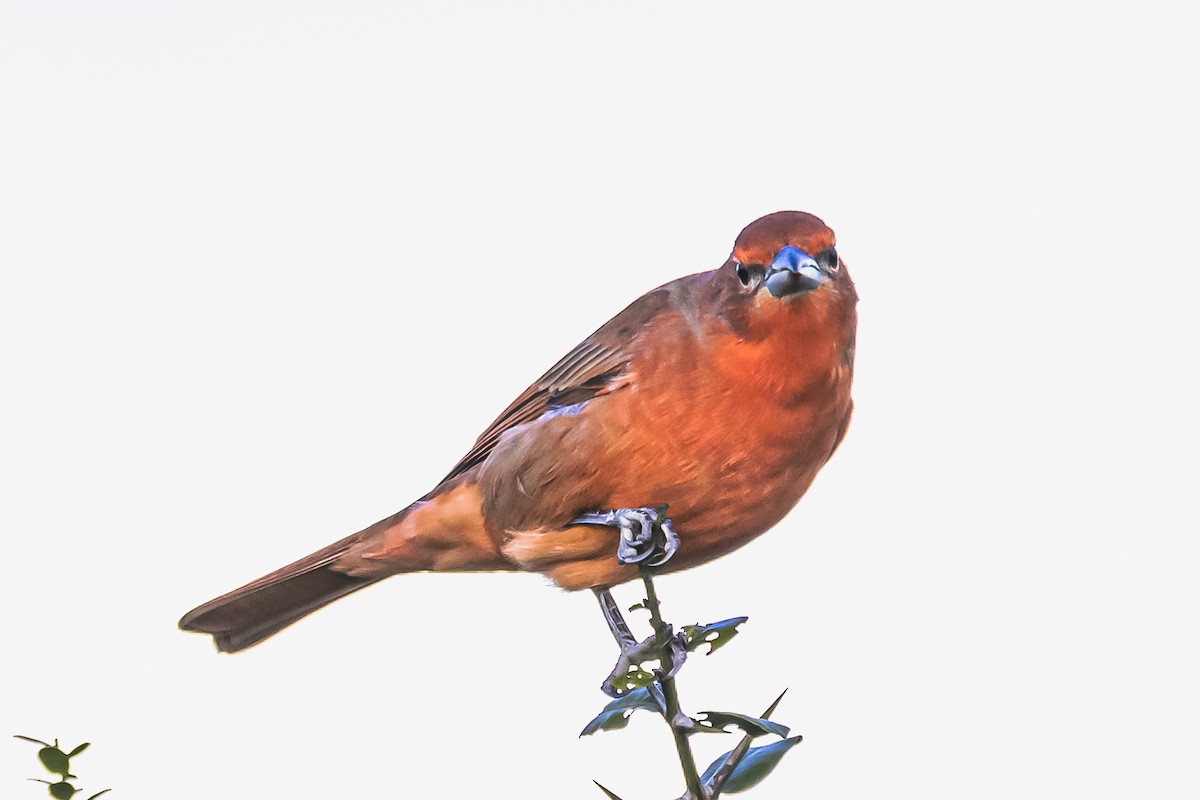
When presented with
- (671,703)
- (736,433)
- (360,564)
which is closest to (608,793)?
(671,703)

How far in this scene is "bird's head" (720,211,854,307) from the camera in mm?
2600

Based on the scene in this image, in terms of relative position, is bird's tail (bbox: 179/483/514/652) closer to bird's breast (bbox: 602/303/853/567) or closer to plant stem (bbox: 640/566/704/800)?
bird's breast (bbox: 602/303/853/567)

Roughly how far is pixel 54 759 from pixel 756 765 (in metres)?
1.02

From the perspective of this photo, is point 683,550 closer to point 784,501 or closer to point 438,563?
point 784,501

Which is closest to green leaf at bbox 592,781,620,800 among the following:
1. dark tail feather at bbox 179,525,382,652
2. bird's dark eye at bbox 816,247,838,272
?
bird's dark eye at bbox 816,247,838,272

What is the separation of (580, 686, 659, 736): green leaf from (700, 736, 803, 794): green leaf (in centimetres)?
15

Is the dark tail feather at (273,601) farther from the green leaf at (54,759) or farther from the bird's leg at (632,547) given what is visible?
Answer: the green leaf at (54,759)

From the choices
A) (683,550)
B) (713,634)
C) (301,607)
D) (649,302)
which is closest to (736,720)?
(713,634)

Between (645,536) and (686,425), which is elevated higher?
(686,425)

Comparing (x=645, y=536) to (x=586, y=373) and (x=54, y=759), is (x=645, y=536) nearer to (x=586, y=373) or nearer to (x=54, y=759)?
(x=586, y=373)

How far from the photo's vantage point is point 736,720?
6.67 feet

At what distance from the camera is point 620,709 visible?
2.17 meters

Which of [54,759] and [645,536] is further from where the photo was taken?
[645,536]

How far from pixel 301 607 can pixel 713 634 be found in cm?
179
